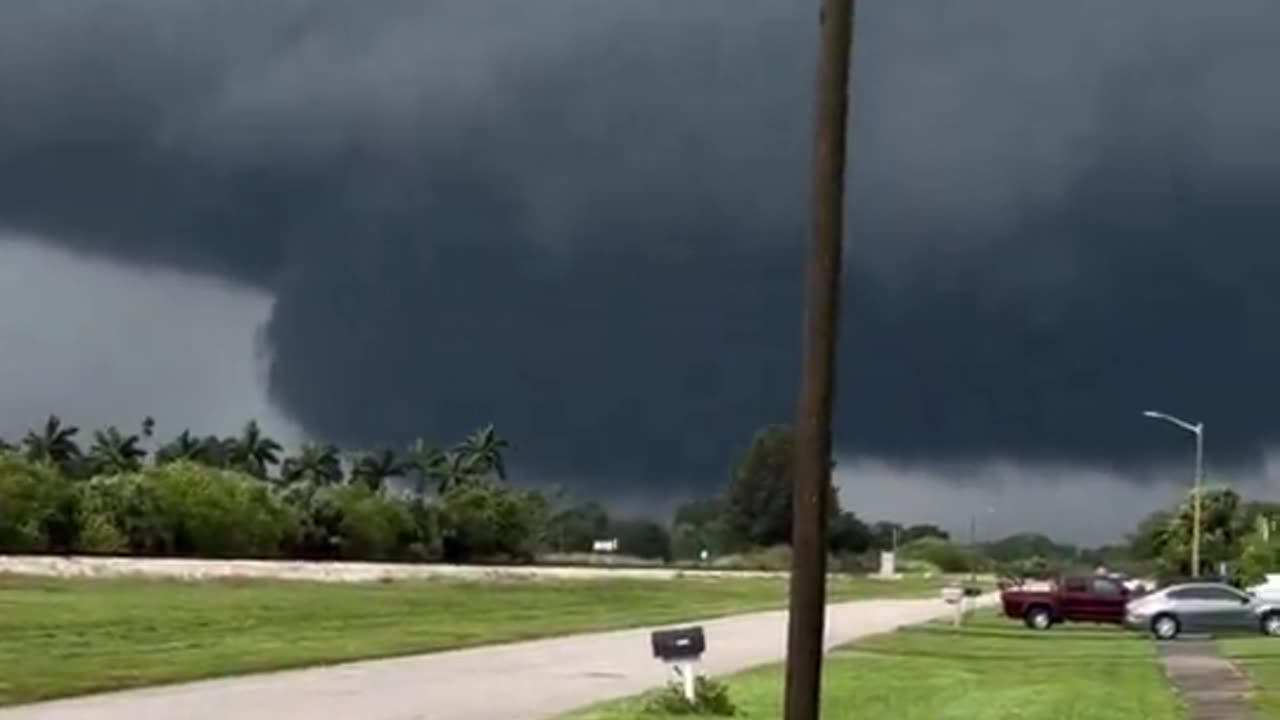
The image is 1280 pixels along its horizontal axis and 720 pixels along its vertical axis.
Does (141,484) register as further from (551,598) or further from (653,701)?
(653,701)

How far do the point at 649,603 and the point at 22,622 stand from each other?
42125 mm

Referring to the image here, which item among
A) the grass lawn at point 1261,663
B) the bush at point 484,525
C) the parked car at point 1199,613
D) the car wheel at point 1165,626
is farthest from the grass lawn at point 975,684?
the bush at point 484,525

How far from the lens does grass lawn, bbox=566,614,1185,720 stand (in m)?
30.5

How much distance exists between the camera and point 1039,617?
75250 millimetres

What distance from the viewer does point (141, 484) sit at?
4230 inches

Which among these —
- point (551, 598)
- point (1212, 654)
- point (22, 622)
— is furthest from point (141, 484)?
point (1212, 654)

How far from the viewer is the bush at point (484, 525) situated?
150 metres

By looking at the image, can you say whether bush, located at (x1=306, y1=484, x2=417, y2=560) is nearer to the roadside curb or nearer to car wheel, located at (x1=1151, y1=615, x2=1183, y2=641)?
car wheel, located at (x1=1151, y1=615, x2=1183, y2=641)

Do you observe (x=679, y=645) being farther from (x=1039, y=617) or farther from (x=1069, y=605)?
(x=1069, y=605)

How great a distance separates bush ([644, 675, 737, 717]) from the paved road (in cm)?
191

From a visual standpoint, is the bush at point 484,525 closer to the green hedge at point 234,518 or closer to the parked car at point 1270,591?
the green hedge at point 234,518

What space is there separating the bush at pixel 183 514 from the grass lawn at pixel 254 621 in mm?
18994

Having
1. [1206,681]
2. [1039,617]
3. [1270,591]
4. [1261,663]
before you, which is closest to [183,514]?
[1039,617]

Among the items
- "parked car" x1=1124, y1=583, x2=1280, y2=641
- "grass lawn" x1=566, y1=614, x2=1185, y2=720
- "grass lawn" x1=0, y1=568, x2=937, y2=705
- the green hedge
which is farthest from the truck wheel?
the green hedge
